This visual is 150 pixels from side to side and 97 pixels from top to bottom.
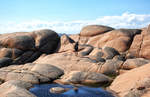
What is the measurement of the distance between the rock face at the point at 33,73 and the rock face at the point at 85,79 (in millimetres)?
1742

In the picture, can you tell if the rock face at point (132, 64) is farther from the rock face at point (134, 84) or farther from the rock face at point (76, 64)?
A: the rock face at point (134, 84)

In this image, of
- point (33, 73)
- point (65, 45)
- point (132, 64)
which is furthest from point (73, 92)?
point (65, 45)

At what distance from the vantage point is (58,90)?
17.3 meters

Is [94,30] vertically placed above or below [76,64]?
above

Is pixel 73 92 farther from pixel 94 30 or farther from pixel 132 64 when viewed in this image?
pixel 94 30

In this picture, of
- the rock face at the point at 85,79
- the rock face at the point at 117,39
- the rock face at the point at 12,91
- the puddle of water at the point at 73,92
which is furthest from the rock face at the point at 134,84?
the rock face at the point at 117,39

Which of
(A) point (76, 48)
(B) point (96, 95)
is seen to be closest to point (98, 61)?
(A) point (76, 48)

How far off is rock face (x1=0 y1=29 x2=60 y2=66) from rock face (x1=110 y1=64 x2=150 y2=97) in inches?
717

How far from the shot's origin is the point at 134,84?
52.5ft

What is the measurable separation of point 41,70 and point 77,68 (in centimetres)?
464

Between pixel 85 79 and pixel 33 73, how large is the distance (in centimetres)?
587

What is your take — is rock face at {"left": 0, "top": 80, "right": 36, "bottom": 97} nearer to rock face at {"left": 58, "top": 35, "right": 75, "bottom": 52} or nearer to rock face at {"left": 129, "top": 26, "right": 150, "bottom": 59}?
rock face at {"left": 58, "top": 35, "right": 75, "bottom": 52}

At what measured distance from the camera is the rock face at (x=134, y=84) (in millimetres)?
15045

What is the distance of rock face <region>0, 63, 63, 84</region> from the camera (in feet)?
66.9
